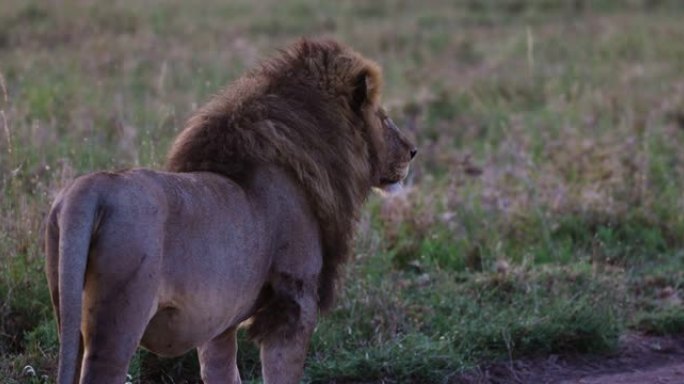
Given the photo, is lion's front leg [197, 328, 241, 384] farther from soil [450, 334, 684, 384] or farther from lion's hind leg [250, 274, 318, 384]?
soil [450, 334, 684, 384]

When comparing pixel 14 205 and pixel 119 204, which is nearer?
pixel 119 204

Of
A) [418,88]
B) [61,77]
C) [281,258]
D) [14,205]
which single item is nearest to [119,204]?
[281,258]

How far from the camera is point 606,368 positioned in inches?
220

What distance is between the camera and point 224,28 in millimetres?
13352

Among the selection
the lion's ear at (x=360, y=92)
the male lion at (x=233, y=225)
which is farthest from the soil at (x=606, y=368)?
the lion's ear at (x=360, y=92)

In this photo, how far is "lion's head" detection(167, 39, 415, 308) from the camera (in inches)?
165

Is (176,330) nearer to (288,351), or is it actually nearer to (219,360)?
(288,351)

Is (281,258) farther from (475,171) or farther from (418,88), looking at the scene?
(418,88)

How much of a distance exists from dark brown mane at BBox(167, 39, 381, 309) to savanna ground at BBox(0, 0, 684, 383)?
80cm

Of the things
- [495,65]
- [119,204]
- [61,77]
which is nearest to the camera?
[119,204]

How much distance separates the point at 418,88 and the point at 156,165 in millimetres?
5375

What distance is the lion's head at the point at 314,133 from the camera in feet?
13.8

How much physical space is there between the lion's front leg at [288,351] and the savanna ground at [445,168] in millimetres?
947

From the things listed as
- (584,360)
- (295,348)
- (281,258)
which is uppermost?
(281,258)
